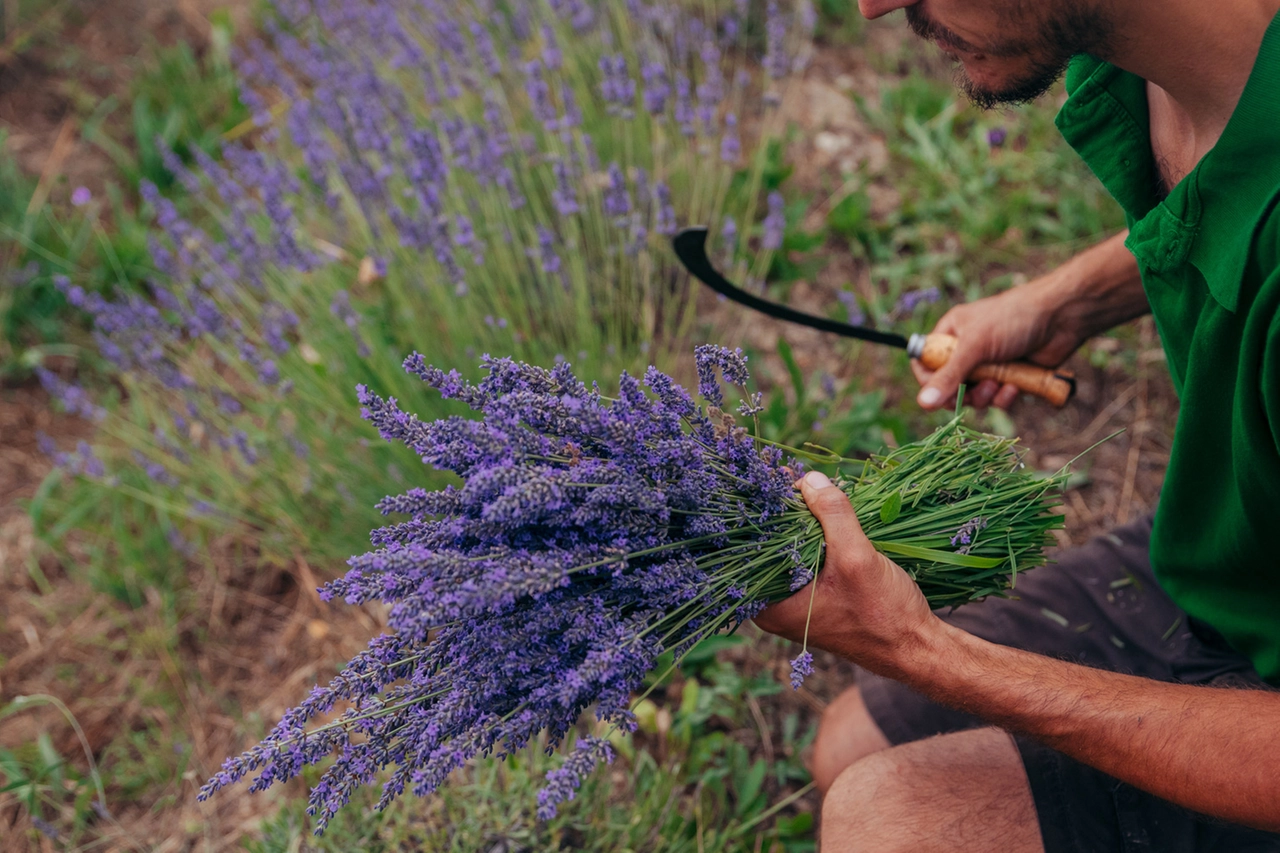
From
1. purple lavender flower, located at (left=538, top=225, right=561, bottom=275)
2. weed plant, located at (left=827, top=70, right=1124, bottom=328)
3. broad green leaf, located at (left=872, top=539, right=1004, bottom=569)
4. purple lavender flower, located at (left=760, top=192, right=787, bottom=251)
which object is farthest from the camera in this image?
weed plant, located at (left=827, top=70, right=1124, bottom=328)

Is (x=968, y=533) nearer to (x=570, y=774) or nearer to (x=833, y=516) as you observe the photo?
(x=833, y=516)

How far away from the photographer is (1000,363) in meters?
1.88

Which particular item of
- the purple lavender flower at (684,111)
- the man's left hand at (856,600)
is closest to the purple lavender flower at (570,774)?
the man's left hand at (856,600)

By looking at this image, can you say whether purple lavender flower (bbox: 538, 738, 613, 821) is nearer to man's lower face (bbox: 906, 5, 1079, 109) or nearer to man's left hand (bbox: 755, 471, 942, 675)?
man's left hand (bbox: 755, 471, 942, 675)

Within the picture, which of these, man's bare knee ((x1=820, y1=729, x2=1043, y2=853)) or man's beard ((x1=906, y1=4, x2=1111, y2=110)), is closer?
man's beard ((x1=906, y1=4, x2=1111, y2=110))

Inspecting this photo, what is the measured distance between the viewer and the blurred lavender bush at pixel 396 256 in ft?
7.58

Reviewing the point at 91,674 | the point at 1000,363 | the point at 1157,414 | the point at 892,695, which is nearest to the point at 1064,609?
the point at 892,695

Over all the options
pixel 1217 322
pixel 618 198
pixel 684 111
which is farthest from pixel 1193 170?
pixel 684 111

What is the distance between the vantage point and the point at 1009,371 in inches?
73.6

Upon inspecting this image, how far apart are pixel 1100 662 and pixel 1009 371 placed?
2.05 feet

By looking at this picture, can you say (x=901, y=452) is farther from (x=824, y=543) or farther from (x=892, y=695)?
(x=892, y=695)

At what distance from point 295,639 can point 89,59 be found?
3188 mm

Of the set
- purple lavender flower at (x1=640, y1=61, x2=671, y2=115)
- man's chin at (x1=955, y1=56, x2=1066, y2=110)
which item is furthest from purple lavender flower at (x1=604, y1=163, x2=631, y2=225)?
man's chin at (x1=955, y1=56, x2=1066, y2=110)

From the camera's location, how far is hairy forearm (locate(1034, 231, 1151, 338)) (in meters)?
1.79
